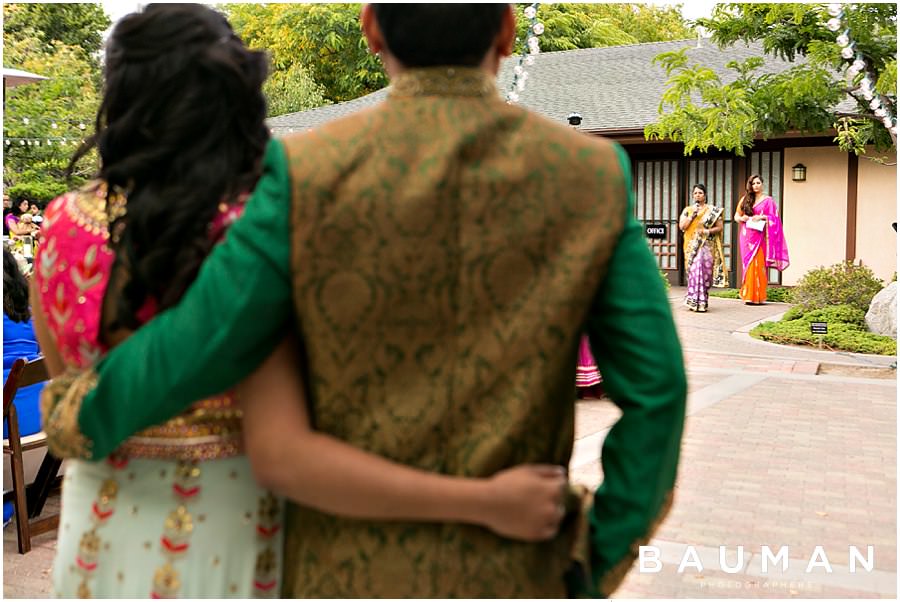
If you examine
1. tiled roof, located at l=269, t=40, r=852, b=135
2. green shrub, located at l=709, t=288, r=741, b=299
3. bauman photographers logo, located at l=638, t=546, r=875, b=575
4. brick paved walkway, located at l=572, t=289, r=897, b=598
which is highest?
tiled roof, located at l=269, t=40, r=852, b=135

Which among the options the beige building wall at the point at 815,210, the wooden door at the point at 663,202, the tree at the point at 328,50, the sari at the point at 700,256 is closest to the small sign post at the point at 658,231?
the wooden door at the point at 663,202

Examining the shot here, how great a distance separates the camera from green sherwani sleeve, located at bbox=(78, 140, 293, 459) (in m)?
1.41

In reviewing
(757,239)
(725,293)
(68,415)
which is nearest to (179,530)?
(68,415)

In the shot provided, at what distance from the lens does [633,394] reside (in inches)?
59.9

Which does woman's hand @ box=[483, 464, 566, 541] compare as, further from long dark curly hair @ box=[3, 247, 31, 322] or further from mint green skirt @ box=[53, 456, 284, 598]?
long dark curly hair @ box=[3, 247, 31, 322]

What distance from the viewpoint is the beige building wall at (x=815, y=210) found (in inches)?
764

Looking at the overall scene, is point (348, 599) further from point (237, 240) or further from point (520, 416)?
point (237, 240)

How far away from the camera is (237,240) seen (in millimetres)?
1427

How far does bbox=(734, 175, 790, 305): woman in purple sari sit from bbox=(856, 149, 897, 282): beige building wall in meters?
2.47

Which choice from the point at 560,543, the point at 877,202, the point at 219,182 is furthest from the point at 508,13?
the point at 877,202

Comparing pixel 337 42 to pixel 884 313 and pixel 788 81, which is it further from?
pixel 884 313

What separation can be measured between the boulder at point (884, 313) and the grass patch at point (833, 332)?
0.53ft

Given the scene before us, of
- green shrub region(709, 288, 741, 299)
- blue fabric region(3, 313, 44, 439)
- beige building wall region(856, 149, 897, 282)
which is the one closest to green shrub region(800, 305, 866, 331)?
green shrub region(709, 288, 741, 299)

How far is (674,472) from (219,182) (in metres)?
0.86
